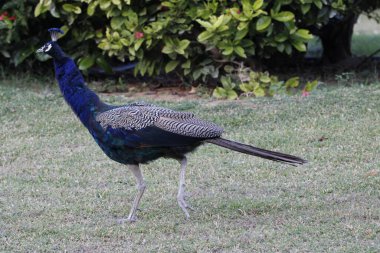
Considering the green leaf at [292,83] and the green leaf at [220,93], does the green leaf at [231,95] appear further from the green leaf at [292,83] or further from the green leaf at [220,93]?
the green leaf at [292,83]

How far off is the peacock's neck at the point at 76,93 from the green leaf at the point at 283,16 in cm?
349

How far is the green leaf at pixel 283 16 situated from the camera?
8.58 meters

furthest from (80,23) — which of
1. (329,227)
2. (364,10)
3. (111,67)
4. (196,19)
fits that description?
(329,227)

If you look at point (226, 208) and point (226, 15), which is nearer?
point (226, 208)

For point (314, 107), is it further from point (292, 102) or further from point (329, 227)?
point (329, 227)

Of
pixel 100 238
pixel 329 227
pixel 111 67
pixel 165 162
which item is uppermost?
pixel 329 227

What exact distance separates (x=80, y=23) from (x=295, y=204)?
4.70m

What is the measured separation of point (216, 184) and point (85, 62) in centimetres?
365

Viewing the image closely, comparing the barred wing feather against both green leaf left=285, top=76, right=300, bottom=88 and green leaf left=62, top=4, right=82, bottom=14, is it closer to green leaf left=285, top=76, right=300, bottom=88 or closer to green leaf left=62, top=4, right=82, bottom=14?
green leaf left=285, top=76, right=300, bottom=88

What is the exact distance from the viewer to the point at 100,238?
518cm

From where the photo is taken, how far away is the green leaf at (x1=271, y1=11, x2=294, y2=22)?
338 inches

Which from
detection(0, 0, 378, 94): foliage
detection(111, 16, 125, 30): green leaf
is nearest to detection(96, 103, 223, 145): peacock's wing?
detection(0, 0, 378, 94): foliage

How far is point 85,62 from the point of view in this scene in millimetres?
9500

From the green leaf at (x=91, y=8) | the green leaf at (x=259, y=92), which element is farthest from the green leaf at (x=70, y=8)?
the green leaf at (x=259, y=92)
